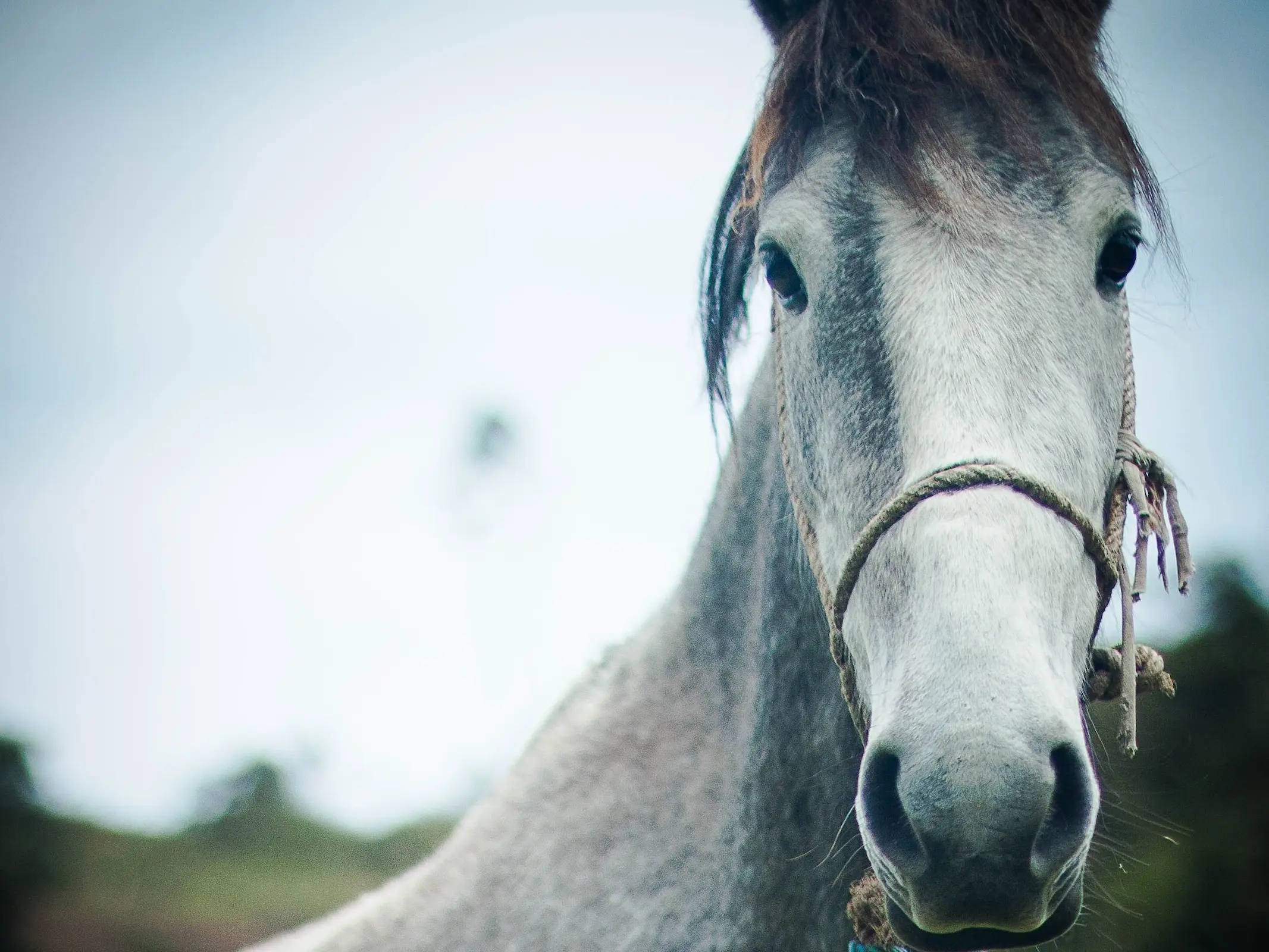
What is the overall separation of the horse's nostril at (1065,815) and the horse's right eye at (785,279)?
3.04 feet

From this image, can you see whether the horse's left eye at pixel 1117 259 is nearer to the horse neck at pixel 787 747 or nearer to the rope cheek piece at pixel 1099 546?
the rope cheek piece at pixel 1099 546

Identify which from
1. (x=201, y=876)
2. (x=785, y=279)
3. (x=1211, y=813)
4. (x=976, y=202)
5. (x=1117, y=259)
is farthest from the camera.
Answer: (x=201, y=876)

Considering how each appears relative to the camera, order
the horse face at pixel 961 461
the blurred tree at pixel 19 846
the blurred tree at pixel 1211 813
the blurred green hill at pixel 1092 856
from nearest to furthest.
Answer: the horse face at pixel 961 461, the blurred green hill at pixel 1092 856, the blurred tree at pixel 1211 813, the blurred tree at pixel 19 846

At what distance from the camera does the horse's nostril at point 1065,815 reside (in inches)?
42.2

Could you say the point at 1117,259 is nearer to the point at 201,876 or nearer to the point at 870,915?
the point at 870,915

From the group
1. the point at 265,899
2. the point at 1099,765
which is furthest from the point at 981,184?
the point at 265,899

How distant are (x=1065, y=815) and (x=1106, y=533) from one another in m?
0.57

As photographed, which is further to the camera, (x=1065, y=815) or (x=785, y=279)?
(x=785, y=279)

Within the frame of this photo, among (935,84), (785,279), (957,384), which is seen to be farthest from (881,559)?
(935,84)

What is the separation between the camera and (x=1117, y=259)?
160 centimetres

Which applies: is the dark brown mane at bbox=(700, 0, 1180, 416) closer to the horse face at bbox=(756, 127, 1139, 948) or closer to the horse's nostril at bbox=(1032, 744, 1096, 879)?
the horse face at bbox=(756, 127, 1139, 948)

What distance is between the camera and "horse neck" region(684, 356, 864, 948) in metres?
1.63

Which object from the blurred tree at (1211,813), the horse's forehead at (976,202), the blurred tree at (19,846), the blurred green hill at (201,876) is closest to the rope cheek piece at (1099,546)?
the horse's forehead at (976,202)

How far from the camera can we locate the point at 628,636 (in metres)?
2.34
